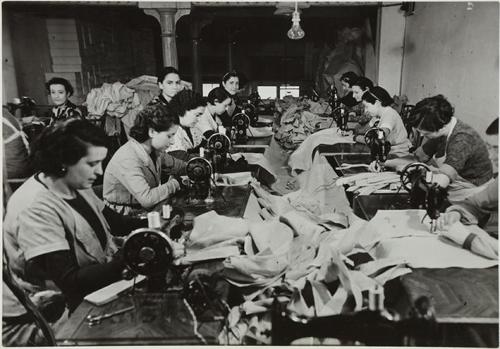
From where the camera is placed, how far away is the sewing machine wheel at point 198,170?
2.89 metres

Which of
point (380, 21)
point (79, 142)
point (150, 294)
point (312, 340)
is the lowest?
point (312, 340)

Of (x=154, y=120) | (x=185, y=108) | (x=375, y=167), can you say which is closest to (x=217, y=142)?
(x=185, y=108)

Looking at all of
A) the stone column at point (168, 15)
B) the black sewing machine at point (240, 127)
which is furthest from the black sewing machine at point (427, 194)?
the stone column at point (168, 15)

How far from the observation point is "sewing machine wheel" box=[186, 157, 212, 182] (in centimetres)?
289

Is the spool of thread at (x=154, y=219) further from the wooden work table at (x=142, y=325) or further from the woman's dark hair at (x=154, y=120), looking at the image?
the woman's dark hair at (x=154, y=120)

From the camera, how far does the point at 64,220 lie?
6.21ft

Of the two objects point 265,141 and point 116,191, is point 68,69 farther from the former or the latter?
point 116,191

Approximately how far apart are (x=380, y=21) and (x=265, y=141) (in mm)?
4307

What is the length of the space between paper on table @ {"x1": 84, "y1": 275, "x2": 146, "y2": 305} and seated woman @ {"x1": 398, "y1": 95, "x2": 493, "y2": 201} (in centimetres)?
201

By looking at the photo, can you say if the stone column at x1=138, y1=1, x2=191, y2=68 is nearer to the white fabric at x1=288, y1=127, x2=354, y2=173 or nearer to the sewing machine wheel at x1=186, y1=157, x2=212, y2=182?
the white fabric at x1=288, y1=127, x2=354, y2=173

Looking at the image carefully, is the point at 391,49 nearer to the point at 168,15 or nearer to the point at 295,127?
the point at 295,127

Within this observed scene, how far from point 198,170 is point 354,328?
1492 millimetres

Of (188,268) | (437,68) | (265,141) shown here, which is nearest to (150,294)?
(188,268)

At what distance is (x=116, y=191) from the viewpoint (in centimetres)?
298
